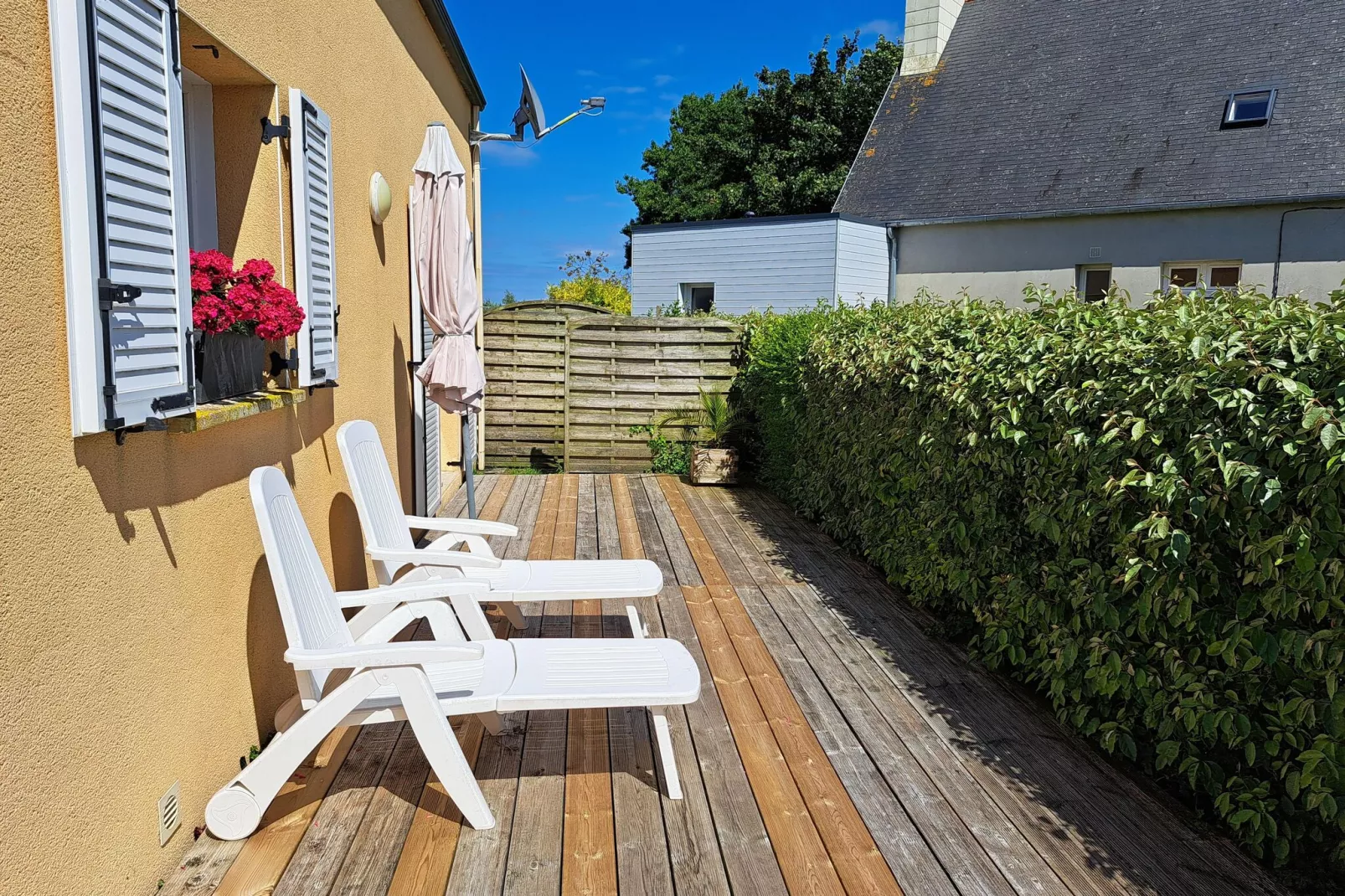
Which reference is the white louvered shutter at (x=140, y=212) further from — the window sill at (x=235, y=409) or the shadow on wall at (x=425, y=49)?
the shadow on wall at (x=425, y=49)

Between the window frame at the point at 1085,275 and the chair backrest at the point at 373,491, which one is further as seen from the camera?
the window frame at the point at 1085,275

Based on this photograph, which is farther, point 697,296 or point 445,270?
point 697,296

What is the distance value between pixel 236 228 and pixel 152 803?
2058mm

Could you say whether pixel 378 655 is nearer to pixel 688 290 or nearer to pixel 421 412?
pixel 421 412

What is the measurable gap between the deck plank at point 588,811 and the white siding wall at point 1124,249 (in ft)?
30.2

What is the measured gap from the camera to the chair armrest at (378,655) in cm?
271

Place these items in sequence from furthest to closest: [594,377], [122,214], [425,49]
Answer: [594,377] < [425,49] < [122,214]

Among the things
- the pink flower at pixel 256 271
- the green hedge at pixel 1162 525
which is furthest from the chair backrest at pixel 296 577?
the green hedge at pixel 1162 525

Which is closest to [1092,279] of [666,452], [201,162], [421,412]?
[666,452]

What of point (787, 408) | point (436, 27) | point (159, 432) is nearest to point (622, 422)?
point (787, 408)

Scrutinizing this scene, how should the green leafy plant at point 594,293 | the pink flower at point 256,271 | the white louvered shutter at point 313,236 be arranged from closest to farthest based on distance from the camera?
the pink flower at point 256,271
the white louvered shutter at point 313,236
the green leafy plant at point 594,293

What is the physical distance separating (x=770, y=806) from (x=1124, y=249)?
14.7 m

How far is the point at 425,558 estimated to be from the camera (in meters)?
4.05

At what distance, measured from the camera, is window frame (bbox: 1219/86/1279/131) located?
46.5 feet
